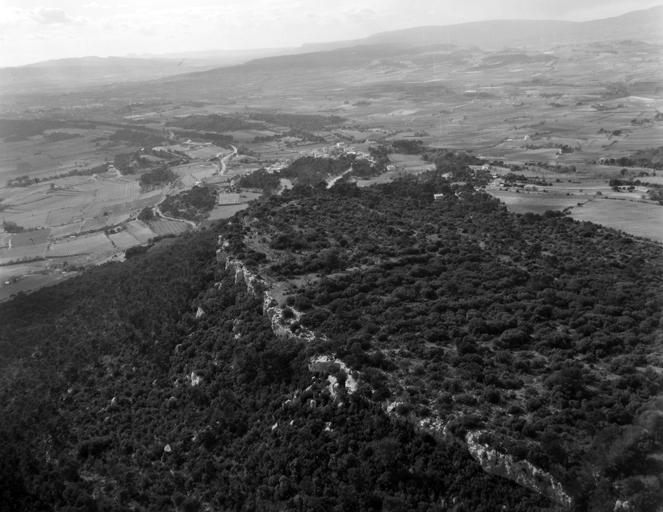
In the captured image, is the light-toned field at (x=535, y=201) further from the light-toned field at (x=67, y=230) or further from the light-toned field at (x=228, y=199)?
the light-toned field at (x=67, y=230)

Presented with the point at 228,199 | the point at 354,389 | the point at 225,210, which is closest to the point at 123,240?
the point at 225,210

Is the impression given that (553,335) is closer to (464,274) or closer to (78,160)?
(464,274)

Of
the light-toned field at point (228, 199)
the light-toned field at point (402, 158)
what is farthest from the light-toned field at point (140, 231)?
the light-toned field at point (402, 158)

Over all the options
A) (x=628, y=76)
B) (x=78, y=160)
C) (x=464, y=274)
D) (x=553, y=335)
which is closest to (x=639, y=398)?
(x=553, y=335)

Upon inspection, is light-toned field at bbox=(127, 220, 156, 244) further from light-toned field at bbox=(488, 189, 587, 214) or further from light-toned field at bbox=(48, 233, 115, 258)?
light-toned field at bbox=(488, 189, 587, 214)

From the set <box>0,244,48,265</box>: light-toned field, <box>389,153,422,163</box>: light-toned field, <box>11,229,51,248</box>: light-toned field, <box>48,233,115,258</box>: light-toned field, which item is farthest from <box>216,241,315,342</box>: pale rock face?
<box>389,153,422,163</box>: light-toned field

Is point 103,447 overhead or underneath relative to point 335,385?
underneath
